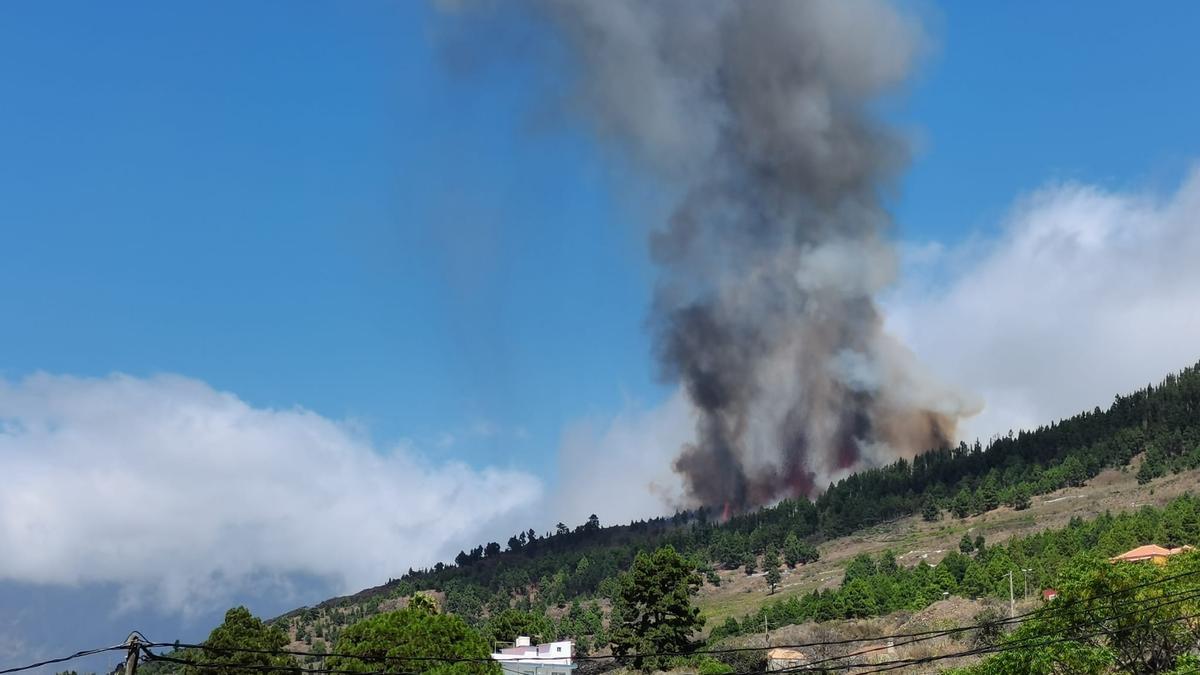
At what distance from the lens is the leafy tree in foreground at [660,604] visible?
117 meters

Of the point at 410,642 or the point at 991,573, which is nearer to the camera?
the point at 410,642

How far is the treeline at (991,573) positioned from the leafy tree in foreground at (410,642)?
70514mm

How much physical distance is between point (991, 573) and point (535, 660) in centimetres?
7254

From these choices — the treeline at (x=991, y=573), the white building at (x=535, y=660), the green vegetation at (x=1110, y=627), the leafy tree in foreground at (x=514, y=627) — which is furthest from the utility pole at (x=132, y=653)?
the treeline at (x=991, y=573)

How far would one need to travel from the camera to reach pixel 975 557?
175000mm

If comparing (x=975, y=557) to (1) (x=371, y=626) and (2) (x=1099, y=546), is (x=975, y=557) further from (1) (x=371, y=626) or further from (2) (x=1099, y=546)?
(1) (x=371, y=626)

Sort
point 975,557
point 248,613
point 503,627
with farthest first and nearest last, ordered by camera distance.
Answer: point 975,557
point 503,627
point 248,613

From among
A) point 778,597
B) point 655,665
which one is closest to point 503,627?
point 655,665

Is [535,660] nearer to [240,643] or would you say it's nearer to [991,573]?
[240,643]

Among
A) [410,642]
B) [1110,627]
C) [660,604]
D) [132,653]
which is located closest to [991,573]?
[660,604]

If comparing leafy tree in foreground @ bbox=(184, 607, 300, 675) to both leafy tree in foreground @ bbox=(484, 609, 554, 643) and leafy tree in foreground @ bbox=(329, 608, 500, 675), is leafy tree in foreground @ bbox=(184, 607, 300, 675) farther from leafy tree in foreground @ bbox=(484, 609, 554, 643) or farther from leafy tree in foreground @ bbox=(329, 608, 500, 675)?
leafy tree in foreground @ bbox=(484, 609, 554, 643)

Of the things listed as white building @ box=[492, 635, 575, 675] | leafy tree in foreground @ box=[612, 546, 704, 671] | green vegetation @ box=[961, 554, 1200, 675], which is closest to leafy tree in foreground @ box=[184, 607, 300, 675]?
white building @ box=[492, 635, 575, 675]

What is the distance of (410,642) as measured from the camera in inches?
3273

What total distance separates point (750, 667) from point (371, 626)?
4412 cm
